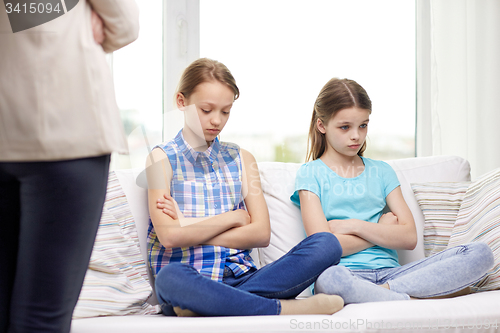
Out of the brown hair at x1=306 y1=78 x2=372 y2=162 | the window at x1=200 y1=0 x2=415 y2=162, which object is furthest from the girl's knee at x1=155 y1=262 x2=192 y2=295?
the window at x1=200 y1=0 x2=415 y2=162

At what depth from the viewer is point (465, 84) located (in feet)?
7.83

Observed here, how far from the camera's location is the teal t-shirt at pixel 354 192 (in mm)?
1514

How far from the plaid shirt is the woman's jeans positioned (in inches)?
29.7

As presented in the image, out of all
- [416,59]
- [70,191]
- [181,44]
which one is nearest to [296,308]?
[70,191]

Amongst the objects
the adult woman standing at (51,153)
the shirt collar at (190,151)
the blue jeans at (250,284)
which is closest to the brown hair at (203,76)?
the shirt collar at (190,151)

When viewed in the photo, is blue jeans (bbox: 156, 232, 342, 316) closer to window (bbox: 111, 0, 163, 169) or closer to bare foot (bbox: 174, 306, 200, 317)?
bare foot (bbox: 174, 306, 200, 317)

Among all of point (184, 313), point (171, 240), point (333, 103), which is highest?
point (333, 103)

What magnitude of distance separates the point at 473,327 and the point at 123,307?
914 millimetres

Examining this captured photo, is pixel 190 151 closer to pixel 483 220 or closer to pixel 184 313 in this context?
pixel 184 313

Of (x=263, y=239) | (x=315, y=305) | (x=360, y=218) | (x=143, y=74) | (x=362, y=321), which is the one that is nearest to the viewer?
(x=362, y=321)

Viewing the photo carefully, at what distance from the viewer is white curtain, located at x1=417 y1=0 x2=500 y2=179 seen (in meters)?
2.37

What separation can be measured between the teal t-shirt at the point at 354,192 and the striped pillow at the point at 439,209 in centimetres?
12

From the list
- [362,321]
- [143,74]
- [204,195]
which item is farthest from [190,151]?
[143,74]

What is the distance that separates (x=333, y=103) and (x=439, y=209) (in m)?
0.57
